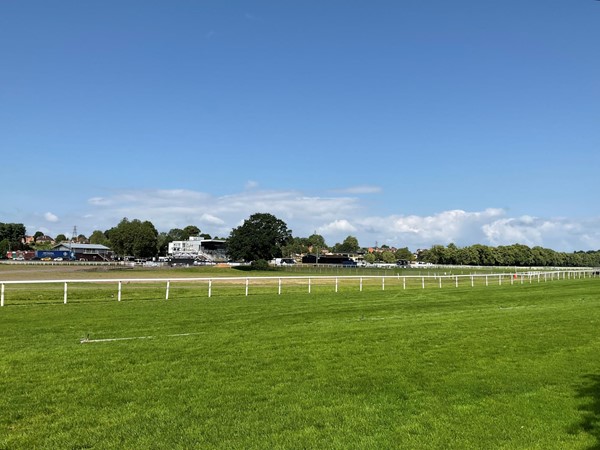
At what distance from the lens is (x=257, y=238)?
379 feet

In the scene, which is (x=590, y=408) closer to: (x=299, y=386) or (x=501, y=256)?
(x=299, y=386)

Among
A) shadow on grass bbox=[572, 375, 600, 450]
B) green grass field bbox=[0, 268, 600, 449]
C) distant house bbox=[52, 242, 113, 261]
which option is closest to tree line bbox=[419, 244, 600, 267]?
distant house bbox=[52, 242, 113, 261]

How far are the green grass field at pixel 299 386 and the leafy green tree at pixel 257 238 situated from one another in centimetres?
10168

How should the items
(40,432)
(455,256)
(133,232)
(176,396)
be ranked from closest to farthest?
1. (40,432)
2. (176,396)
3. (133,232)
4. (455,256)

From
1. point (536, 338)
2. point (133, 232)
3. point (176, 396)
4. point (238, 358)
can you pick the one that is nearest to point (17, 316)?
point (238, 358)

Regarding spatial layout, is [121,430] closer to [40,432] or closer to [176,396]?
[40,432]

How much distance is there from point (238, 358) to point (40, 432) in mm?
4186

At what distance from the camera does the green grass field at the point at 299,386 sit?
5547 mm

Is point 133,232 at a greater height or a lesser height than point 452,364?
greater

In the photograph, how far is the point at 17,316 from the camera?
1648 cm

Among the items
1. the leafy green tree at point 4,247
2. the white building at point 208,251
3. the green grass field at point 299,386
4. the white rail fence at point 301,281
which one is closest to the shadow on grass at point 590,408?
the green grass field at point 299,386

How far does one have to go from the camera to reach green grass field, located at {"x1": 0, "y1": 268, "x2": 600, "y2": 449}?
18.2 feet

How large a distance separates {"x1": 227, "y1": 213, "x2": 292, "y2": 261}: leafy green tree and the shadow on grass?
10839 cm

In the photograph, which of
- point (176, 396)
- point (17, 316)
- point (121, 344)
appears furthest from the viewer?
point (17, 316)
